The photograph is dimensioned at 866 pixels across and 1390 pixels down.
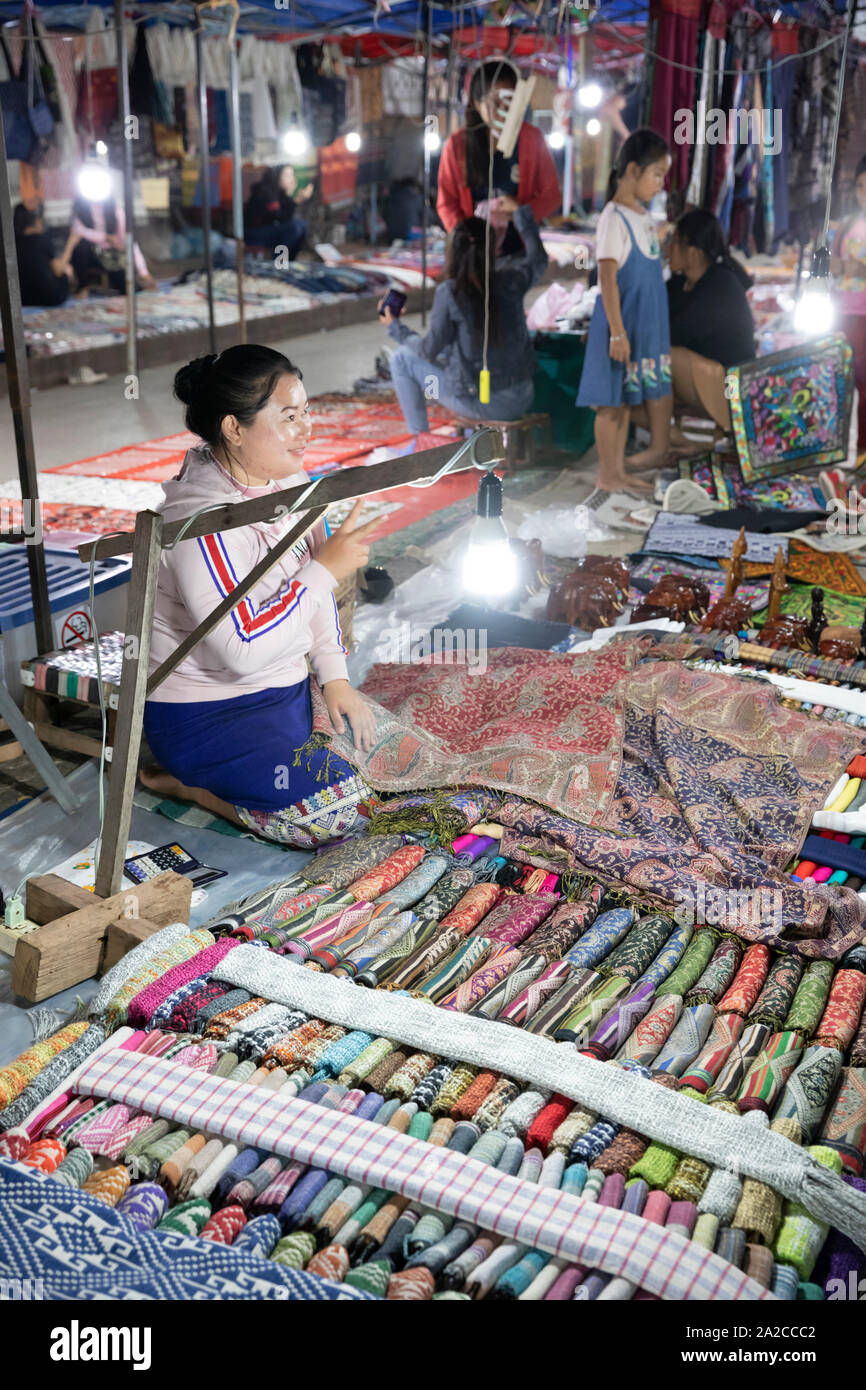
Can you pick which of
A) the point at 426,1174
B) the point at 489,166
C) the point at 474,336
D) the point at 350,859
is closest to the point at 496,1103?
the point at 426,1174

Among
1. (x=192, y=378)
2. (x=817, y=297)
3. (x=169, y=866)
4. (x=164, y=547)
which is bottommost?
(x=169, y=866)

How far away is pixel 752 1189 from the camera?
1.96m

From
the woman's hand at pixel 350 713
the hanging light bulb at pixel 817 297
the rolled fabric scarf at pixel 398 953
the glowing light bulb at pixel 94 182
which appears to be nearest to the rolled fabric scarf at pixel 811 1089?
the rolled fabric scarf at pixel 398 953

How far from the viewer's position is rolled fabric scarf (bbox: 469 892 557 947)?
2.69 m

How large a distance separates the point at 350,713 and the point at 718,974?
4.10ft

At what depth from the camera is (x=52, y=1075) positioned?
7.27ft

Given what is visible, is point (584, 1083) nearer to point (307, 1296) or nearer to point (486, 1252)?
point (486, 1252)

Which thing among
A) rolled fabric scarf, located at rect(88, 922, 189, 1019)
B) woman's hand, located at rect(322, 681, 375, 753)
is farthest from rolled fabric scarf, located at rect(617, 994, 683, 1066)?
woman's hand, located at rect(322, 681, 375, 753)

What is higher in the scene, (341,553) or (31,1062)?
(341,553)

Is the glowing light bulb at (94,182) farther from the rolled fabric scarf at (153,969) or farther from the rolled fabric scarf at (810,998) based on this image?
the rolled fabric scarf at (810,998)

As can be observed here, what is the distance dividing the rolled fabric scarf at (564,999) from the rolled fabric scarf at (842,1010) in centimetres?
44

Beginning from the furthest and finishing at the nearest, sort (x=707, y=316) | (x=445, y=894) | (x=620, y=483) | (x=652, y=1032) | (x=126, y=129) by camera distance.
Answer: (x=707, y=316) → (x=620, y=483) → (x=126, y=129) → (x=445, y=894) → (x=652, y=1032)

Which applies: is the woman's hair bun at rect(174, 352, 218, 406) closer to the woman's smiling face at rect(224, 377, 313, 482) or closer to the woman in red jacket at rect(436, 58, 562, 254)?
the woman's smiling face at rect(224, 377, 313, 482)

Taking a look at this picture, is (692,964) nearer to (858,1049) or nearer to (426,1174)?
(858,1049)
